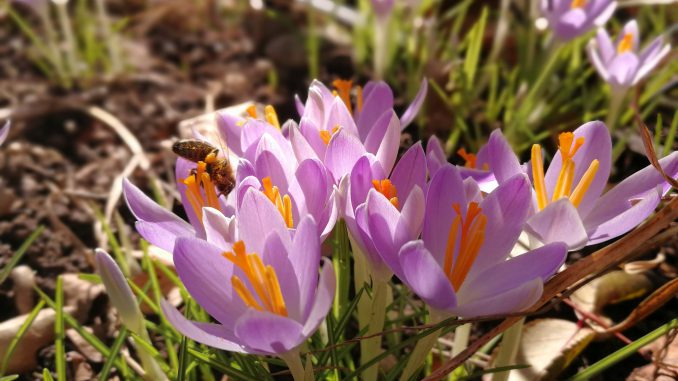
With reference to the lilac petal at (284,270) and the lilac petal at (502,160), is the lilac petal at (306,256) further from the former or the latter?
the lilac petal at (502,160)

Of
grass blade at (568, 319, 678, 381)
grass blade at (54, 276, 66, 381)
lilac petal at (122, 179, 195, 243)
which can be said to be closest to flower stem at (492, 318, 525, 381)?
grass blade at (568, 319, 678, 381)

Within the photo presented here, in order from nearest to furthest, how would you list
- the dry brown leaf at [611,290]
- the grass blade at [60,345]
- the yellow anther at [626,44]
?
the grass blade at [60,345], the dry brown leaf at [611,290], the yellow anther at [626,44]

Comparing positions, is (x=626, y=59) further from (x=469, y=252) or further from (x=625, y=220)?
(x=469, y=252)

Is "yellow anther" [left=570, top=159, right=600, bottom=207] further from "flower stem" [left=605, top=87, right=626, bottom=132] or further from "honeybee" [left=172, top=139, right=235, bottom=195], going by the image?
"flower stem" [left=605, top=87, right=626, bottom=132]

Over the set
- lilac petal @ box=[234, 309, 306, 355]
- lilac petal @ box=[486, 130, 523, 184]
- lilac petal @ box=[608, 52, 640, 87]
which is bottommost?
lilac petal @ box=[234, 309, 306, 355]

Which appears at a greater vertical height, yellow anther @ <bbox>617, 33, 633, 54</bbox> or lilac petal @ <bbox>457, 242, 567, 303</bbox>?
yellow anther @ <bbox>617, 33, 633, 54</bbox>

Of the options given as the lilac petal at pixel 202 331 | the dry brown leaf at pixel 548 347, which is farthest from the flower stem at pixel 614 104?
the lilac petal at pixel 202 331

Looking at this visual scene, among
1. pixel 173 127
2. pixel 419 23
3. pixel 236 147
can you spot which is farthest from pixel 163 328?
pixel 419 23

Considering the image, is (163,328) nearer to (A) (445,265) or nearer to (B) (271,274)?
(B) (271,274)
